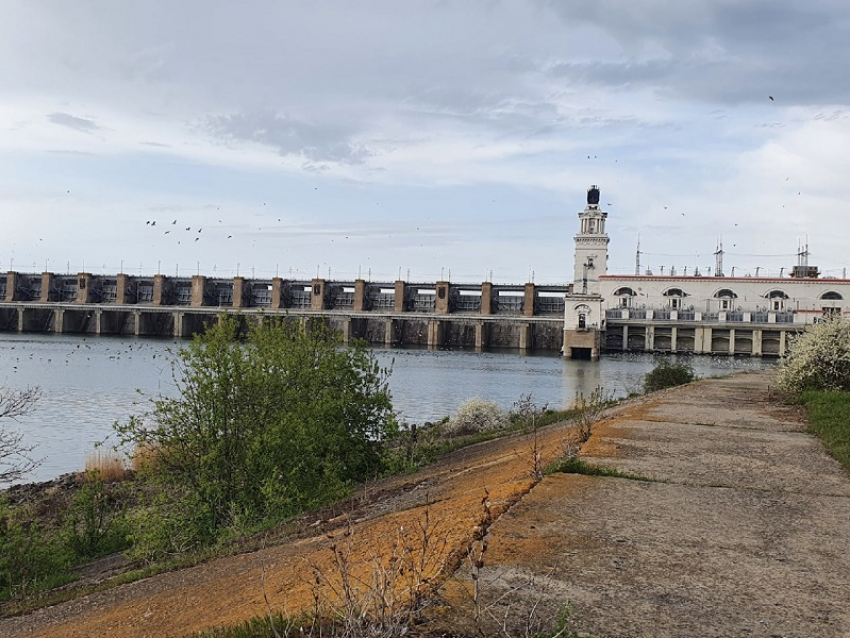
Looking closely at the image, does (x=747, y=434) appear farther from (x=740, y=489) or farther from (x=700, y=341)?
(x=700, y=341)

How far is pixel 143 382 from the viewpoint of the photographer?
137ft

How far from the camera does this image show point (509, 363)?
6669cm

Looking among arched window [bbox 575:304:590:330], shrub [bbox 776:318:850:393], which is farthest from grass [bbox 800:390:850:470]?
arched window [bbox 575:304:590:330]

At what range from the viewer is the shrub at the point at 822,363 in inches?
680

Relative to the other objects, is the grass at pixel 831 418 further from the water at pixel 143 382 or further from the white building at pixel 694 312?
the white building at pixel 694 312

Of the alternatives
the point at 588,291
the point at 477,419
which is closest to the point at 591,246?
the point at 588,291

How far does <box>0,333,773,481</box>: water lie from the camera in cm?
2478

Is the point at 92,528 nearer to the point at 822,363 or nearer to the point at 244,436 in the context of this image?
the point at 244,436

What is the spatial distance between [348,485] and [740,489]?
21.6 feet

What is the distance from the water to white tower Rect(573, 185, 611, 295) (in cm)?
1446

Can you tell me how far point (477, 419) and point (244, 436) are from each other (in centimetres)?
1177

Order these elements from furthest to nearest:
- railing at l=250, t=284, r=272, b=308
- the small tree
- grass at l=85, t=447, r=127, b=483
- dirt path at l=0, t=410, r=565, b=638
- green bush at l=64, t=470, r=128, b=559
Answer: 1. railing at l=250, t=284, r=272, b=308
2. grass at l=85, t=447, r=127, b=483
3. the small tree
4. green bush at l=64, t=470, r=128, b=559
5. dirt path at l=0, t=410, r=565, b=638

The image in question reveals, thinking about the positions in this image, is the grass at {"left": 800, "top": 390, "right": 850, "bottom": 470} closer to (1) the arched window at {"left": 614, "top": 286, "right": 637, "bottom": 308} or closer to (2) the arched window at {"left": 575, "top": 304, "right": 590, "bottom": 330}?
(2) the arched window at {"left": 575, "top": 304, "right": 590, "bottom": 330}

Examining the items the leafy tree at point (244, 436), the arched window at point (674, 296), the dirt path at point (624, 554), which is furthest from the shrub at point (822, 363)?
the arched window at point (674, 296)
